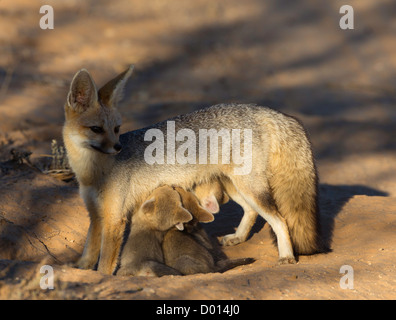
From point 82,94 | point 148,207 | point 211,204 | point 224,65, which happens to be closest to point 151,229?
point 148,207

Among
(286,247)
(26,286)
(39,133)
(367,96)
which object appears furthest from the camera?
(367,96)

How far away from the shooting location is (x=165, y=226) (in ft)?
18.7

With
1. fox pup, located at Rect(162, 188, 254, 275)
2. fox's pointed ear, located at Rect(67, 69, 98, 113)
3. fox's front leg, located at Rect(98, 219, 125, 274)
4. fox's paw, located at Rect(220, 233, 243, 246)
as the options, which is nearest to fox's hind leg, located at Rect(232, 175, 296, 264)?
fox pup, located at Rect(162, 188, 254, 275)

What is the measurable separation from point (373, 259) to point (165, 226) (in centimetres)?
212

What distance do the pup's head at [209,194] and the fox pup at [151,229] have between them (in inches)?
22.4

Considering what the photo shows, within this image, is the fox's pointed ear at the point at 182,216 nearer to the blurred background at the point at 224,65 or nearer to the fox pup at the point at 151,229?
the fox pup at the point at 151,229

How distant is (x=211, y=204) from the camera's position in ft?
21.2

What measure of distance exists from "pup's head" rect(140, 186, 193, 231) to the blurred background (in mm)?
4010

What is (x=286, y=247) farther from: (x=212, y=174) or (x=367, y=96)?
(x=367, y=96)

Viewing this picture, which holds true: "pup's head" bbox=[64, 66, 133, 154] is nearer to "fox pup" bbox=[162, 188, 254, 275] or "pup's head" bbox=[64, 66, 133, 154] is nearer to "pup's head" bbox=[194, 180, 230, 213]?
"fox pup" bbox=[162, 188, 254, 275]

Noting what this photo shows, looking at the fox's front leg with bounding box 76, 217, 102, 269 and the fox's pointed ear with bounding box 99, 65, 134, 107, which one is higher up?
the fox's pointed ear with bounding box 99, 65, 134, 107

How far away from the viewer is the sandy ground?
181 inches

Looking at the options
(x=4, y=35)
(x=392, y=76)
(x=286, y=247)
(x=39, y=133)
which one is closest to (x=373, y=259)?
(x=286, y=247)

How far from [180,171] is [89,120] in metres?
1.25
